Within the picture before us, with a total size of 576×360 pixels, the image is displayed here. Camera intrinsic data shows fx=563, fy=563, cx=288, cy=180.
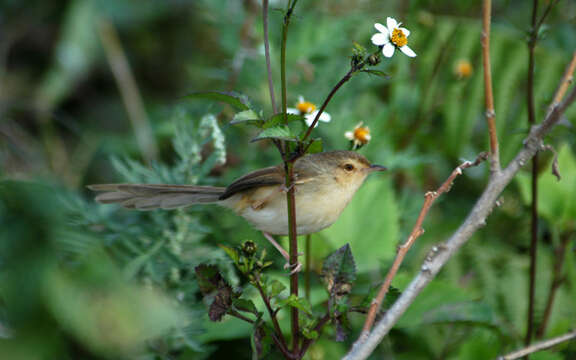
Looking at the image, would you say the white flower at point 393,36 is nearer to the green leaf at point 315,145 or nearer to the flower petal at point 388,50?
the flower petal at point 388,50

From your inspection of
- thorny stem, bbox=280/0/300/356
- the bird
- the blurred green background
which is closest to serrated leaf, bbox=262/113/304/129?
thorny stem, bbox=280/0/300/356

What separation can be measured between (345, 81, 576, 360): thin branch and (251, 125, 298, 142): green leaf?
420mm

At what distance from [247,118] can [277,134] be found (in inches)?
2.8

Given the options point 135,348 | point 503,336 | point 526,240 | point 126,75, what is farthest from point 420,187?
point 135,348

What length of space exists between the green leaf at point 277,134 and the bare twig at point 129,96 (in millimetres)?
1678

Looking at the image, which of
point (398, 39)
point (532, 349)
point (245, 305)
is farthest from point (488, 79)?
point (245, 305)

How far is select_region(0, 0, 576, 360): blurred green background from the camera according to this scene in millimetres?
574

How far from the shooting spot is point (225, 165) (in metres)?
2.34

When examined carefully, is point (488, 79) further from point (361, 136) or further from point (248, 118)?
point (248, 118)

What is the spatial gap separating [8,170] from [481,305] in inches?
80.8

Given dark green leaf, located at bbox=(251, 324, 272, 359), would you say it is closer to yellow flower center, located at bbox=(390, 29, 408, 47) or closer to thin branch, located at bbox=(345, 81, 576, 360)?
thin branch, located at bbox=(345, 81, 576, 360)

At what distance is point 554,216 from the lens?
2.03 metres

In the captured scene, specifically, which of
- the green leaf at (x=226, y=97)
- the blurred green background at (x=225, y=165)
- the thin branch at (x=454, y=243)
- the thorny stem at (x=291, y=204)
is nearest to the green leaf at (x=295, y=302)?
the thorny stem at (x=291, y=204)

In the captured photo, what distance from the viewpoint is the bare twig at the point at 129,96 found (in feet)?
9.75
